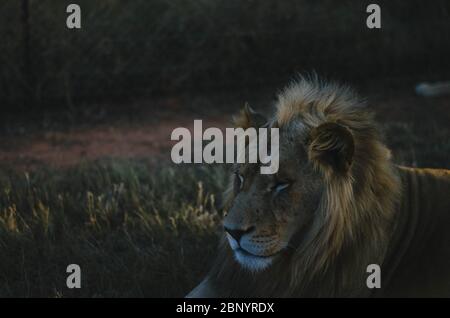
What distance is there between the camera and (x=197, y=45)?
8.70 m

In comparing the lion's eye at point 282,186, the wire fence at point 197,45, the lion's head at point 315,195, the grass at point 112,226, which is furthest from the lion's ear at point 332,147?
the wire fence at point 197,45

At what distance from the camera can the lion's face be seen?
386 cm

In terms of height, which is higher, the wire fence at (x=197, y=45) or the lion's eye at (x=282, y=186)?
the wire fence at (x=197, y=45)

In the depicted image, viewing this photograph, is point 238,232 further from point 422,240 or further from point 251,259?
point 422,240

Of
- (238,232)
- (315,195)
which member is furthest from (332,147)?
(238,232)

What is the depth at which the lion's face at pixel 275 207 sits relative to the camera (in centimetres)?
386

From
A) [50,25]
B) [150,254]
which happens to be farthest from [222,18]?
[150,254]

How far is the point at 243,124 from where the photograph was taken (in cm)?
429

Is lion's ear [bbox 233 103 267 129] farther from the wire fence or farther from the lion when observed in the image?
the wire fence

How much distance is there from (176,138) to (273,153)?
3769 mm

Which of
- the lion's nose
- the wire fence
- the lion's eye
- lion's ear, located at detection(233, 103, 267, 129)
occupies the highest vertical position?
the wire fence

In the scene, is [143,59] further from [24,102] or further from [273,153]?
[273,153]

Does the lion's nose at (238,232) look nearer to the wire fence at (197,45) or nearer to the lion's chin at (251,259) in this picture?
the lion's chin at (251,259)

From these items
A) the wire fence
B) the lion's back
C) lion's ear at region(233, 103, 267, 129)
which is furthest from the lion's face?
the wire fence
